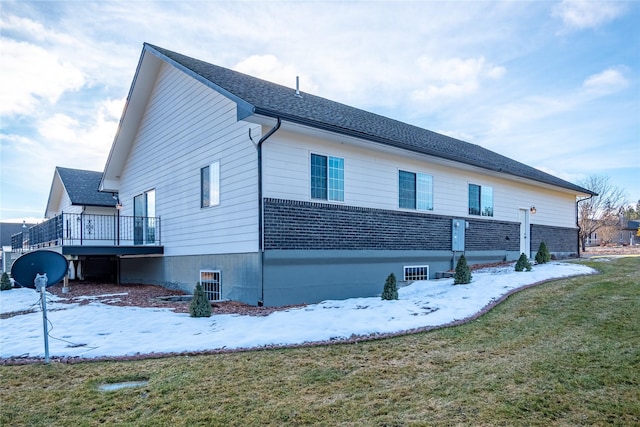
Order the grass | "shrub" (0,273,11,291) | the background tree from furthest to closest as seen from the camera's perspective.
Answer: the background tree, "shrub" (0,273,11,291), the grass

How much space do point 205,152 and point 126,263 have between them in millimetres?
7712

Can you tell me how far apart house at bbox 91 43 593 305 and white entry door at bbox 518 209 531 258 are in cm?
54

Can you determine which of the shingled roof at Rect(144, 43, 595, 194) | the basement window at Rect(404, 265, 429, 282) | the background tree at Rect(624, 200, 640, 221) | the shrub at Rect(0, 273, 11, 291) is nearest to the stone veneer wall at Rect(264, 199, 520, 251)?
the basement window at Rect(404, 265, 429, 282)

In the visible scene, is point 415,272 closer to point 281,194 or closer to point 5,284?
point 281,194

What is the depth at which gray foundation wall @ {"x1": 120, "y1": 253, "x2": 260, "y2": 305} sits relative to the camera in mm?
9492

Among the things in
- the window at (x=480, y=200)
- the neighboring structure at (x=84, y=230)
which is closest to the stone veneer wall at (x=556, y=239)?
the window at (x=480, y=200)

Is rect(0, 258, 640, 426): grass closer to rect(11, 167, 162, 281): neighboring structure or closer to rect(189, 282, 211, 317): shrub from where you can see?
rect(189, 282, 211, 317): shrub

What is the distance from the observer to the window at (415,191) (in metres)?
12.4

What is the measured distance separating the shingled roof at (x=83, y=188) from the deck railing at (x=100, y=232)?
2.04 m

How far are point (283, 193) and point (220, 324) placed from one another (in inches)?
133

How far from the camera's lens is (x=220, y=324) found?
294 inches

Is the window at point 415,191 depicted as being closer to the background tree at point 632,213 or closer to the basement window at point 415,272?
the basement window at point 415,272

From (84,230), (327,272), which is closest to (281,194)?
(327,272)

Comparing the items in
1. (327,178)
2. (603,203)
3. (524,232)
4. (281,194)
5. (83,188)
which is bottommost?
(524,232)
